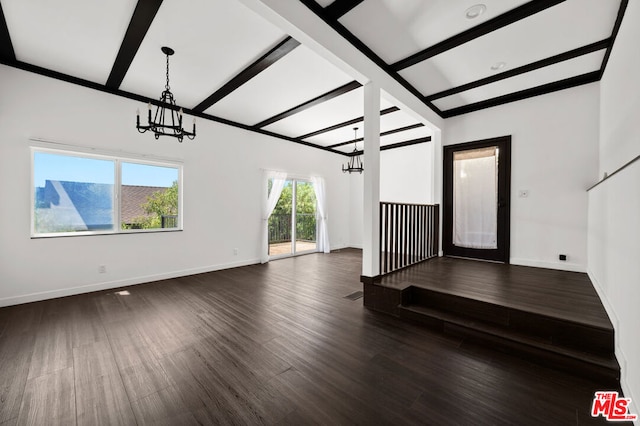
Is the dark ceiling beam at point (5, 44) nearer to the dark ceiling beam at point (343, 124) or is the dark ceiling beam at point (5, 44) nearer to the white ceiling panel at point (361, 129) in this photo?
the dark ceiling beam at point (343, 124)

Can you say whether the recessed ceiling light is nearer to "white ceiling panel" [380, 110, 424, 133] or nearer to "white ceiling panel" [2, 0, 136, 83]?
"white ceiling panel" [380, 110, 424, 133]

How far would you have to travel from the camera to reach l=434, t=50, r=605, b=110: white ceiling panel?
3.38 metres

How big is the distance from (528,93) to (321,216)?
16.6 ft

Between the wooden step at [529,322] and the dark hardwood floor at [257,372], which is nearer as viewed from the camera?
the dark hardwood floor at [257,372]

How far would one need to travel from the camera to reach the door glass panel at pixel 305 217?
695cm

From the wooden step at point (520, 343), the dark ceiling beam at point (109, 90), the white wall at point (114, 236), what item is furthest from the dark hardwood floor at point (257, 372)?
the dark ceiling beam at point (109, 90)

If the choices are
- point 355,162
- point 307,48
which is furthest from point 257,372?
point 355,162

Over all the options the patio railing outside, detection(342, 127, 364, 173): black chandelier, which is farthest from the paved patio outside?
detection(342, 127, 364, 173): black chandelier

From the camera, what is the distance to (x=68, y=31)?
2730 millimetres

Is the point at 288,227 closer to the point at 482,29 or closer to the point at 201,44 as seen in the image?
the point at 201,44

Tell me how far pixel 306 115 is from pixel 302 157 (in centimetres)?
196

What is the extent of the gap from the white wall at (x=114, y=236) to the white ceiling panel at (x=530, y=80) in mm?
3932

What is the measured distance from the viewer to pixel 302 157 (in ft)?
22.7

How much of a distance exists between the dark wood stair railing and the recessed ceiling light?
2.11 m
